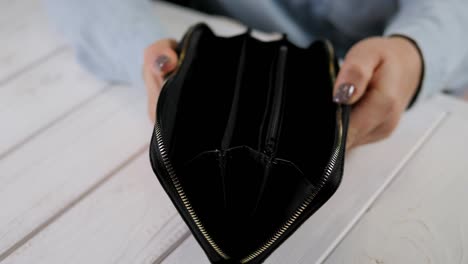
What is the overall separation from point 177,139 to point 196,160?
0.9 inches

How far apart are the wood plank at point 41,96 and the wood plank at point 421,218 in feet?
1.12

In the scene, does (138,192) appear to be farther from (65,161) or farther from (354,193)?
(354,193)

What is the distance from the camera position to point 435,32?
44cm

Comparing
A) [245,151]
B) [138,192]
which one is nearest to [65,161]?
[138,192]

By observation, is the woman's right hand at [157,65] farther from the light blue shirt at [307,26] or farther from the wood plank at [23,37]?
the wood plank at [23,37]

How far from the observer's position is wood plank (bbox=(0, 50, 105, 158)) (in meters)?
0.47

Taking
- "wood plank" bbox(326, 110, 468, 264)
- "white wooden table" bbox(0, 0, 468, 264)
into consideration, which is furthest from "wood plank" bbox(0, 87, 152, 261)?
"wood plank" bbox(326, 110, 468, 264)

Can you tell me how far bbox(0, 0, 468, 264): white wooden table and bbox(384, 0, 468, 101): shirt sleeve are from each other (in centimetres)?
5

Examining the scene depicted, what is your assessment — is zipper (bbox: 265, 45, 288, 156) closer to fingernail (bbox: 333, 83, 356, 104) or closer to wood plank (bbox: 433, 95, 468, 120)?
fingernail (bbox: 333, 83, 356, 104)

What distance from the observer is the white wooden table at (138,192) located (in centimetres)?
34

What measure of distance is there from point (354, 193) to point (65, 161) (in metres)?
0.28

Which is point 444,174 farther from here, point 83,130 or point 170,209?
point 83,130

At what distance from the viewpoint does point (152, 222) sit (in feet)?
1.18

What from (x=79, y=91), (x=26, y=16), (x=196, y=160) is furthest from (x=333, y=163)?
(x=26, y=16)
